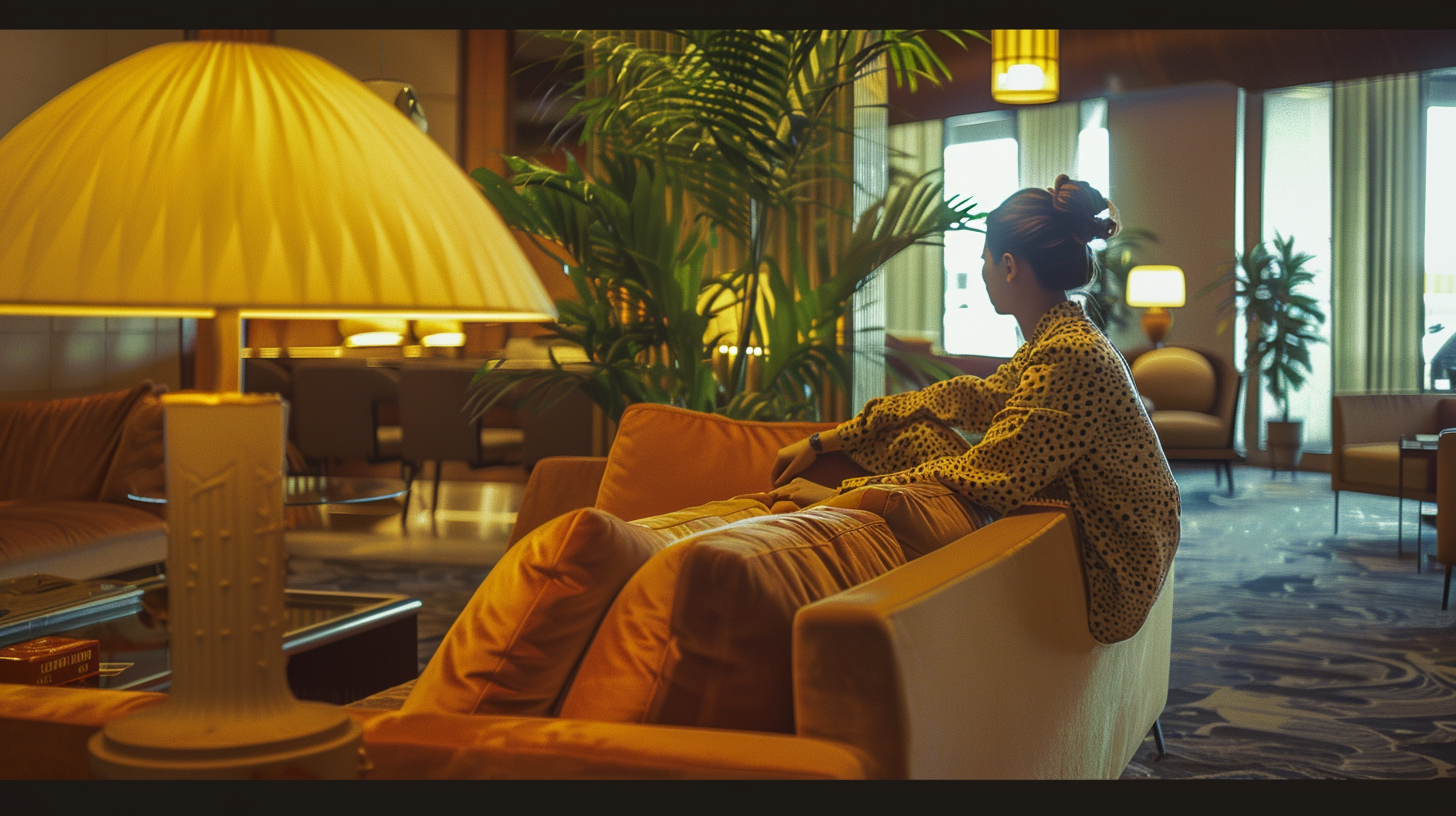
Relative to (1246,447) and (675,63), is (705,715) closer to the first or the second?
(675,63)

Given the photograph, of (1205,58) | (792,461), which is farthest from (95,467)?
(1205,58)

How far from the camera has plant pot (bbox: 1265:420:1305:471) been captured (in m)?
9.17

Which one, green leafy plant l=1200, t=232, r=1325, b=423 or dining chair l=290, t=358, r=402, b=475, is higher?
green leafy plant l=1200, t=232, r=1325, b=423

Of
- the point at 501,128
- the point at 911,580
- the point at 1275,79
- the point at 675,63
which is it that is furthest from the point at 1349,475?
the point at 501,128

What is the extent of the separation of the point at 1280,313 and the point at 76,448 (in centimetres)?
829

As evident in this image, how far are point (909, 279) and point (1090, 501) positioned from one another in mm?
11252

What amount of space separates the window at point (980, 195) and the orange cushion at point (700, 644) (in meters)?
10.9

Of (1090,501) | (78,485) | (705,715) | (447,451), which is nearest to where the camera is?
(705,715)

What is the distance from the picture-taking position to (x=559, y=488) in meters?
2.70

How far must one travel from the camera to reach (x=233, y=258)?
2.27 ft

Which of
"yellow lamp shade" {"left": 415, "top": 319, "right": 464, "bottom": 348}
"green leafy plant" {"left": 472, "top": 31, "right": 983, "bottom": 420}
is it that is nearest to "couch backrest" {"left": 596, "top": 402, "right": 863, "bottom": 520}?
"green leafy plant" {"left": 472, "top": 31, "right": 983, "bottom": 420}

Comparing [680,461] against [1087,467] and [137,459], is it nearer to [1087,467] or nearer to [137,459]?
[1087,467]

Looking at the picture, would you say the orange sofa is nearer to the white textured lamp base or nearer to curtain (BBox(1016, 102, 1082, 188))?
the white textured lamp base

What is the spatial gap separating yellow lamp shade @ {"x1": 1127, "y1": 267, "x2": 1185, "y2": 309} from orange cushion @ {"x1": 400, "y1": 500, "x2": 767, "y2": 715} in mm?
8758
